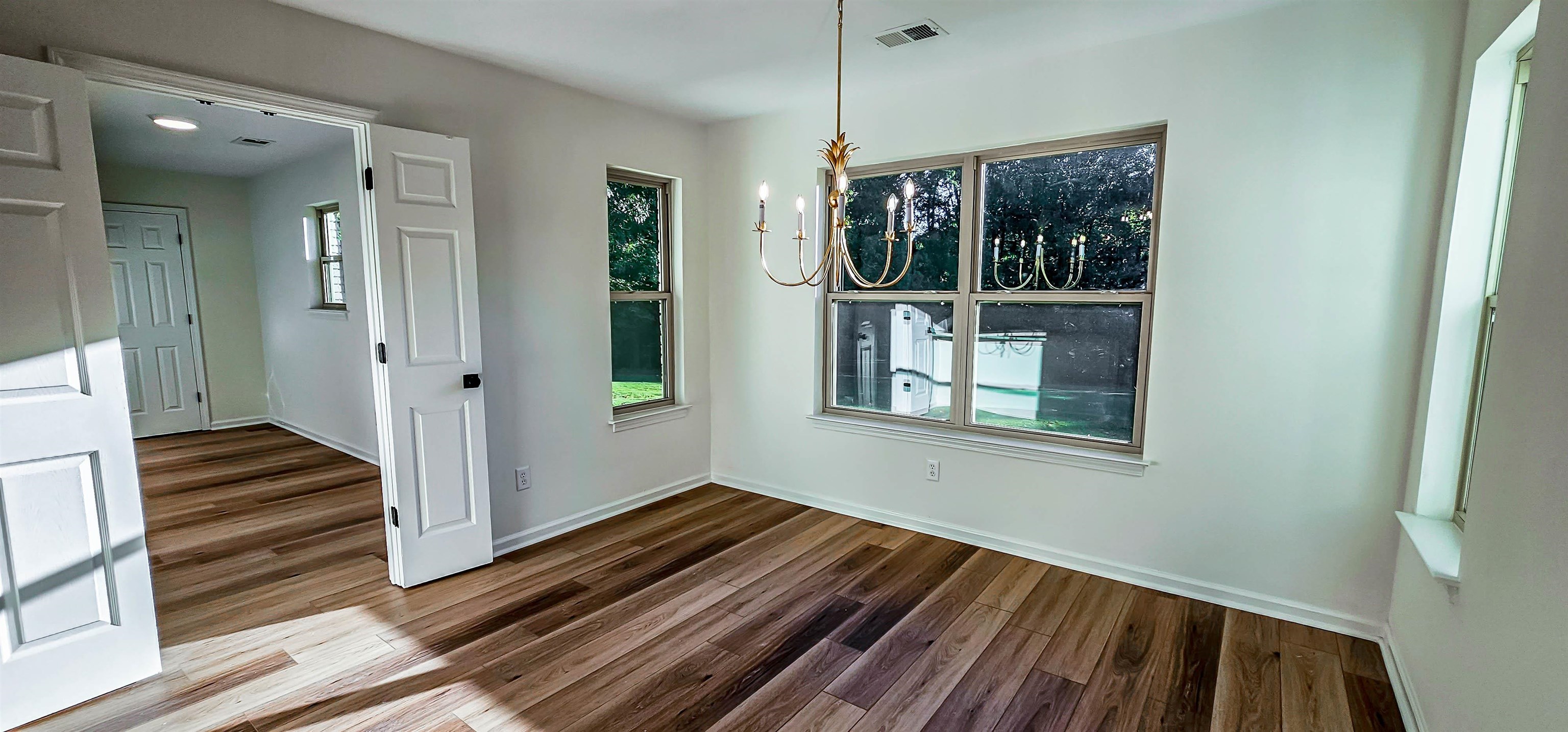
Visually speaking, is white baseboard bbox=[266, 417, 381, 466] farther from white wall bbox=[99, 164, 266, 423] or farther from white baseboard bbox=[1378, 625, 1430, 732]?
white baseboard bbox=[1378, 625, 1430, 732]

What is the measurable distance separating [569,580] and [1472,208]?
370cm

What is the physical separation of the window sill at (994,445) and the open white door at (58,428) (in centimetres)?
308

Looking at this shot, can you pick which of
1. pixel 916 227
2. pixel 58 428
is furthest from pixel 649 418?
pixel 58 428

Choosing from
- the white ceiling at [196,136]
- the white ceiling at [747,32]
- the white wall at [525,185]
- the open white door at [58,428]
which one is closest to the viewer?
the open white door at [58,428]

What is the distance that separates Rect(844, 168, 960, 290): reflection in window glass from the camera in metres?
3.54

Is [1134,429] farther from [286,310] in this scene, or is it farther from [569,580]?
[286,310]

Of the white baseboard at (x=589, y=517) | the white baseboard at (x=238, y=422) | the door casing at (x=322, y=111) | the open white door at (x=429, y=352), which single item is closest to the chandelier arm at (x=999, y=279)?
the white baseboard at (x=589, y=517)

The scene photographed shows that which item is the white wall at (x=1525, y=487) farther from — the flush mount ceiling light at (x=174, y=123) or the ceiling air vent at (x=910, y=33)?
the flush mount ceiling light at (x=174, y=123)

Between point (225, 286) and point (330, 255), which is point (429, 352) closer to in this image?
point (330, 255)

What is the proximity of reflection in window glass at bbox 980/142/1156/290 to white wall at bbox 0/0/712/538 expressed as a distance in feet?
6.34

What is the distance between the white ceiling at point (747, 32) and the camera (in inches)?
98.1

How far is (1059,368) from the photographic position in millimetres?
3232

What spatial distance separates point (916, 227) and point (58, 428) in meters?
3.57

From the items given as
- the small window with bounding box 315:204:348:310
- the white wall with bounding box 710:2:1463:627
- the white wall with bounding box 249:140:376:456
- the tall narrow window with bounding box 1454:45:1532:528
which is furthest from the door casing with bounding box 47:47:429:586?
the tall narrow window with bounding box 1454:45:1532:528
